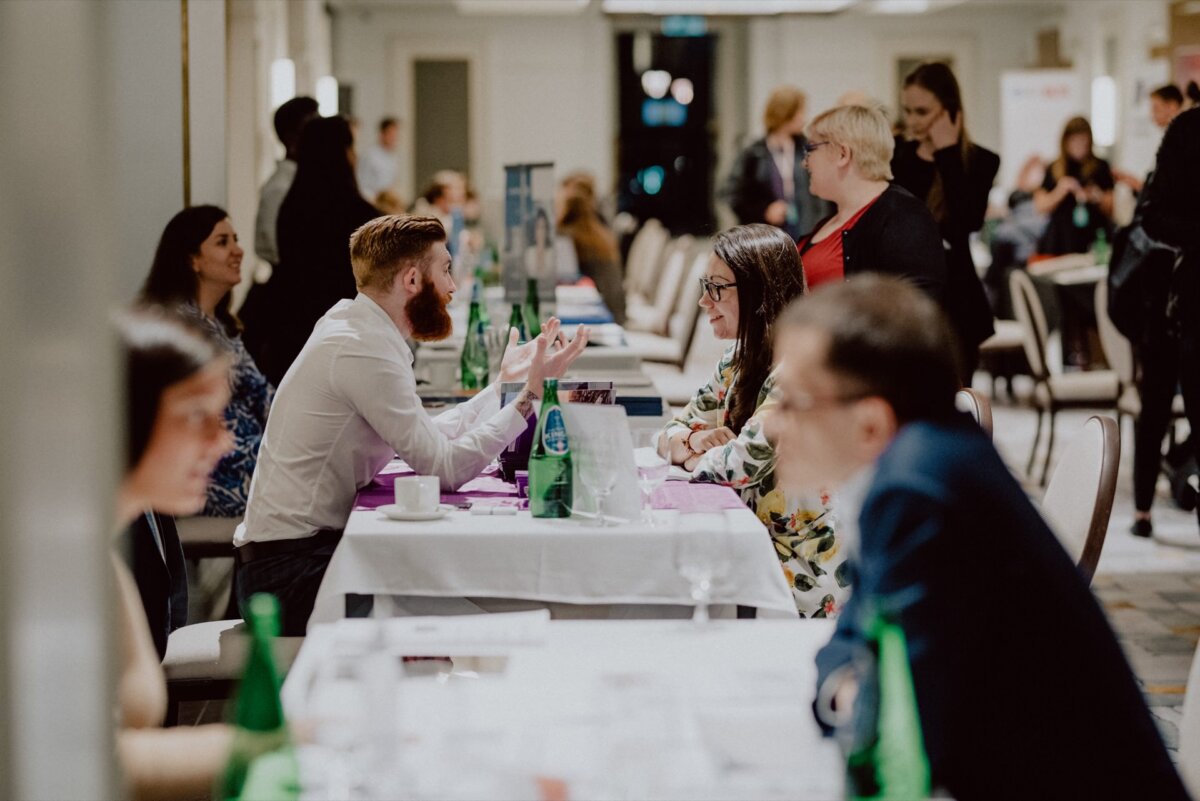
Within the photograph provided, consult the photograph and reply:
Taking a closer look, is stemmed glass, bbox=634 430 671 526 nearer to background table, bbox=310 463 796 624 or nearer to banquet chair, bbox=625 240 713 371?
background table, bbox=310 463 796 624

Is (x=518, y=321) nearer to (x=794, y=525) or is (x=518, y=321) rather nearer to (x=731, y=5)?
(x=794, y=525)

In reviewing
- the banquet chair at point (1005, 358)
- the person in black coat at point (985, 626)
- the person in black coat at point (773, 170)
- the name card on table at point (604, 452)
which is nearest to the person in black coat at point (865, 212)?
the name card on table at point (604, 452)

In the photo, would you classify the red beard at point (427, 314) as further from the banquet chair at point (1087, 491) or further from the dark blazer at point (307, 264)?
the dark blazer at point (307, 264)

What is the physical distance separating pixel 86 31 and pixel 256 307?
4514 mm

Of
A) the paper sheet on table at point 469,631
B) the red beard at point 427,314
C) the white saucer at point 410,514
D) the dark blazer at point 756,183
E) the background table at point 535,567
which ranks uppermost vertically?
the dark blazer at point 756,183

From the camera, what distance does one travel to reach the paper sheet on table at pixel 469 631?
1.81 metres

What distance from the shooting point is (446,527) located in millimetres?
2633

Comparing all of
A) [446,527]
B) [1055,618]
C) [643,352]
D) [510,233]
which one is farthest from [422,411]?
[643,352]

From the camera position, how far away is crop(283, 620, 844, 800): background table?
4.79 ft

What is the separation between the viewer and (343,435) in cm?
305

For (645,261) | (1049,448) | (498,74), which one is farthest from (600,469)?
(498,74)

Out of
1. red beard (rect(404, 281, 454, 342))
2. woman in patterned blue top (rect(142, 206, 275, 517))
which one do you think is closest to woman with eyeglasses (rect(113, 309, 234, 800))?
red beard (rect(404, 281, 454, 342))

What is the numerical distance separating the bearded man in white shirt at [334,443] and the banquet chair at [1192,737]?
1505 mm

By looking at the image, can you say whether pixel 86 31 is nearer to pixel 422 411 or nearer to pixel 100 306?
pixel 100 306
